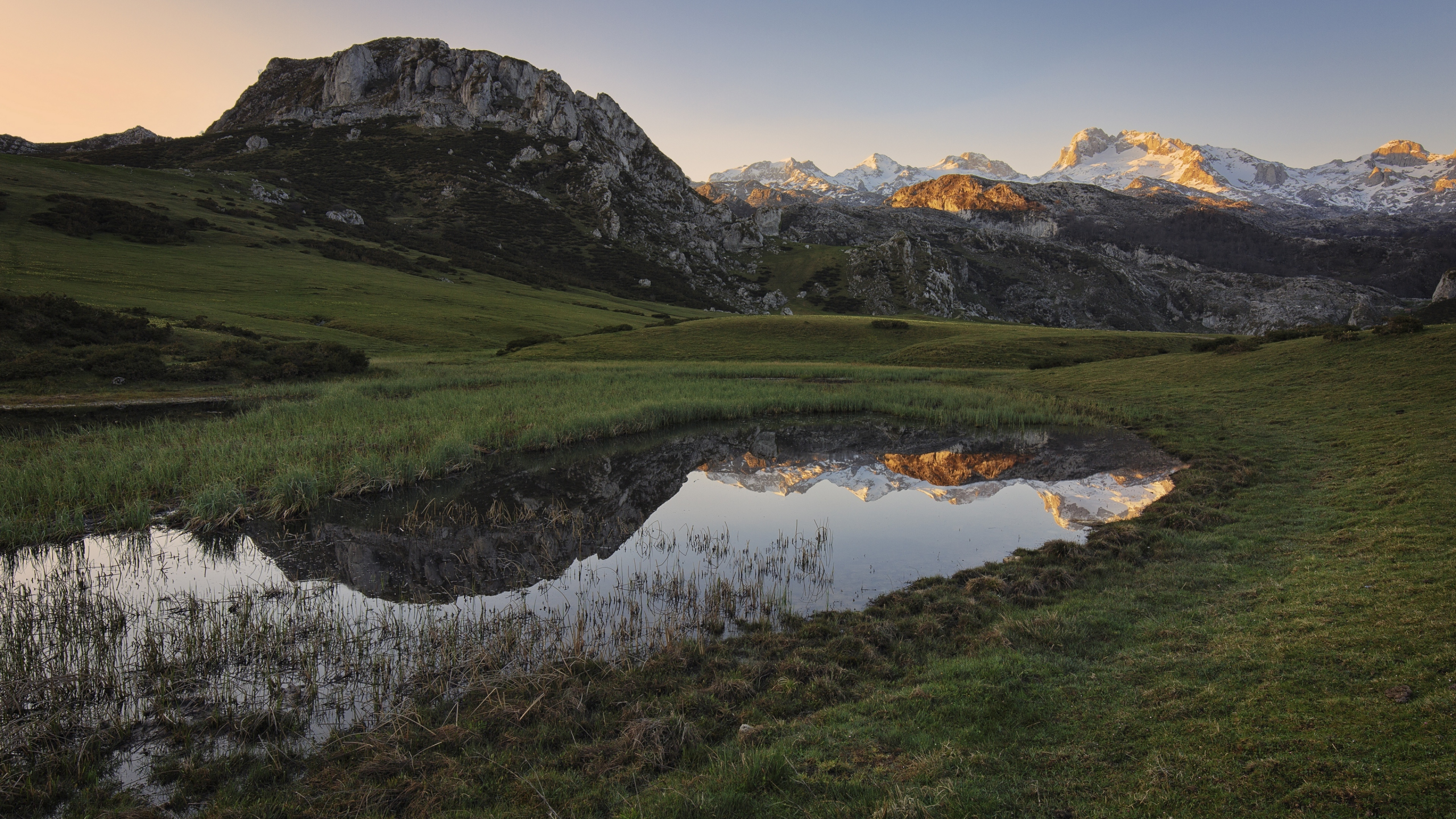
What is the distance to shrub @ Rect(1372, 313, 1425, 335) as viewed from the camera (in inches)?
1335

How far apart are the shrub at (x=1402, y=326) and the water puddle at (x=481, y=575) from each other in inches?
895

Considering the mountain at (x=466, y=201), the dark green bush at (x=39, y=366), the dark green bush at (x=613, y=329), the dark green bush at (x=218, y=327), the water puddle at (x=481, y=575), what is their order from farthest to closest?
the mountain at (x=466, y=201), the dark green bush at (x=613, y=329), the dark green bush at (x=218, y=327), the dark green bush at (x=39, y=366), the water puddle at (x=481, y=575)

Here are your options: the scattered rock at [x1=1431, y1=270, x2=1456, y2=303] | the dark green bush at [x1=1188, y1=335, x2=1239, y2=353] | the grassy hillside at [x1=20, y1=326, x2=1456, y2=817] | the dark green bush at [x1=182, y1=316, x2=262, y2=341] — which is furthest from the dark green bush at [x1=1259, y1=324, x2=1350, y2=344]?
the scattered rock at [x1=1431, y1=270, x2=1456, y2=303]

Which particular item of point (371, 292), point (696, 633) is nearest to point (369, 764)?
point (696, 633)

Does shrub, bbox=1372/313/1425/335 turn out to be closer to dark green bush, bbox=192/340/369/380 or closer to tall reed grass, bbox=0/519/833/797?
tall reed grass, bbox=0/519/833/797

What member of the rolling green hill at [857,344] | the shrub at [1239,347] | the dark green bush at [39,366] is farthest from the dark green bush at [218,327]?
the shrub at [1239,347]

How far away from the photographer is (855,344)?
7056 cm

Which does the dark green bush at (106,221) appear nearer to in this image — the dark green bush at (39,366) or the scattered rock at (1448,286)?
the dark green bush at (39,366)

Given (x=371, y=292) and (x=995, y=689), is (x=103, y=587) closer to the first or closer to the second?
(x=995, y=689)

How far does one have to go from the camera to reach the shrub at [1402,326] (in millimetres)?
33906

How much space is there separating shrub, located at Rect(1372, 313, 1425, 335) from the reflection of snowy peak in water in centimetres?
2469

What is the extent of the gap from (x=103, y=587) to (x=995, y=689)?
56.3 ft

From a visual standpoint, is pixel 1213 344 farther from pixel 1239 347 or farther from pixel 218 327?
pixel 218 327

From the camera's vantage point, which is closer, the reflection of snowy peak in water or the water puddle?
the water puddle
